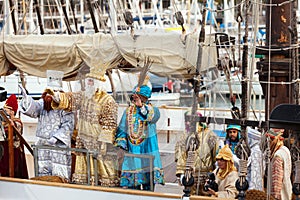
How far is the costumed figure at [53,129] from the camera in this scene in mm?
5953

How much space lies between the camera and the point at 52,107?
19.4ft

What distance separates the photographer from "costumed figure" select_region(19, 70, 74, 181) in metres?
5.95

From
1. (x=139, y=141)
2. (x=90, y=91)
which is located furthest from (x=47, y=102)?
(x=139, y=141)

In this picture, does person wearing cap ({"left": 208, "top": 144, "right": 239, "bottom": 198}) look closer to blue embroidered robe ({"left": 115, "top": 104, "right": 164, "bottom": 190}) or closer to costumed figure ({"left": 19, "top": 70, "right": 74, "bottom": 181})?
blue embroidered robe ({"left": 115, "top": 104, "right": 164, "bottom": 190})

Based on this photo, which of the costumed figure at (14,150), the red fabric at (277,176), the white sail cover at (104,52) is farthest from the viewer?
the costumed figure at (14,150)

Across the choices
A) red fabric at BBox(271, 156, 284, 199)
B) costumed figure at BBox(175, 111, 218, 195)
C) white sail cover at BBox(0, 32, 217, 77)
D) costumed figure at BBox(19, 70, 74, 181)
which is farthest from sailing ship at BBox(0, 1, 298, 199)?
red fabric at BBox(271, 156, 284, 199)

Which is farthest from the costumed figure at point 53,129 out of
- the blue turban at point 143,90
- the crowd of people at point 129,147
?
the blue turban at point 143,90

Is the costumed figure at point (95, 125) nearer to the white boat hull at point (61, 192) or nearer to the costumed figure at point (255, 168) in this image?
the white boat hull at point (61, 192)

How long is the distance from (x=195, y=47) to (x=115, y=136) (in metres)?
1.18

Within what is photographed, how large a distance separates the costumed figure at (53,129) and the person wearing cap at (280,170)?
78.9 inches

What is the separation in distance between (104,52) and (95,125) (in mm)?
822

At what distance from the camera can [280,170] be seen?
5.00 m

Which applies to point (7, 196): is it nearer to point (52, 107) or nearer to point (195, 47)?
point (52, 107)

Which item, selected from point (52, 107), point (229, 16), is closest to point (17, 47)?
point (52, 107)
